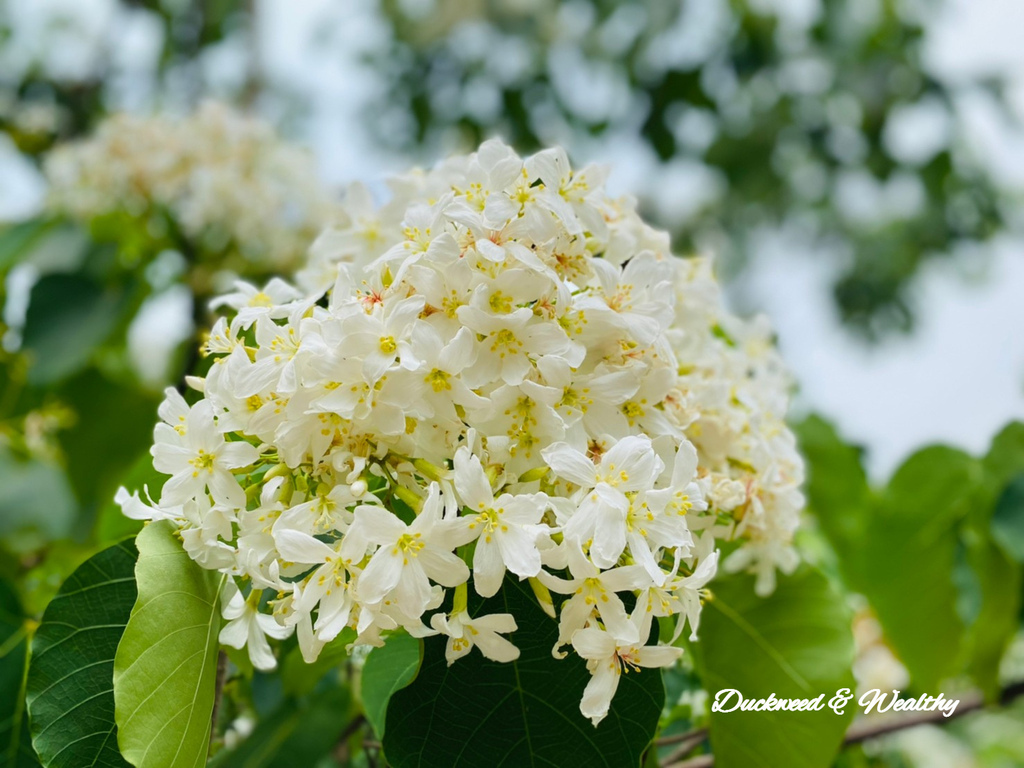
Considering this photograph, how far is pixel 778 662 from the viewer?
83cm

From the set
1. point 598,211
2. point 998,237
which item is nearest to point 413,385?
point 598,211

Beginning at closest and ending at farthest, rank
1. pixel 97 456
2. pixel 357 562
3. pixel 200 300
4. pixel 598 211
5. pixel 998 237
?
pixel 357 562 < pixel 598 211 < pixel 97 456 < pixel 200 300 < pixel 998 237

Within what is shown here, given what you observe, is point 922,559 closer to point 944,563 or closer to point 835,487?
point 944,563

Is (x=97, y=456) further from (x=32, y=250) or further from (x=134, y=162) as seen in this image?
(x=134, y=162)

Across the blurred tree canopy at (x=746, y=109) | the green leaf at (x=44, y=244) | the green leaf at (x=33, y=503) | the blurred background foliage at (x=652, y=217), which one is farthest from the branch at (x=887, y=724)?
the blurred tree canopy at (x=746, y=109)

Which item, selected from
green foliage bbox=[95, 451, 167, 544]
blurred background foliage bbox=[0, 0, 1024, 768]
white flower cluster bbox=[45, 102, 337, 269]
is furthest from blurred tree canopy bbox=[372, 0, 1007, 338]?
green foliage bbox=[95, 451, 167, 544]

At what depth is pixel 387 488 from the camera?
59cm

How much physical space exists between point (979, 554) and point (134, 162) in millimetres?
1873

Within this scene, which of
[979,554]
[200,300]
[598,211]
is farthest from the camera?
[200,300]

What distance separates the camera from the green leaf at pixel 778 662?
0.77 metres

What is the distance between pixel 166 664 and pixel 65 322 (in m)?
1.34

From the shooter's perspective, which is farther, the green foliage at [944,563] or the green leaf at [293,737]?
the green foliage at [944,563]

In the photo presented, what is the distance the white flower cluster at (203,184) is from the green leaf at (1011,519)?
58.4 inches

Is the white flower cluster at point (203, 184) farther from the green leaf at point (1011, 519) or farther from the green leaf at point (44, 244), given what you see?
the green leaf at point (1011, 519)
